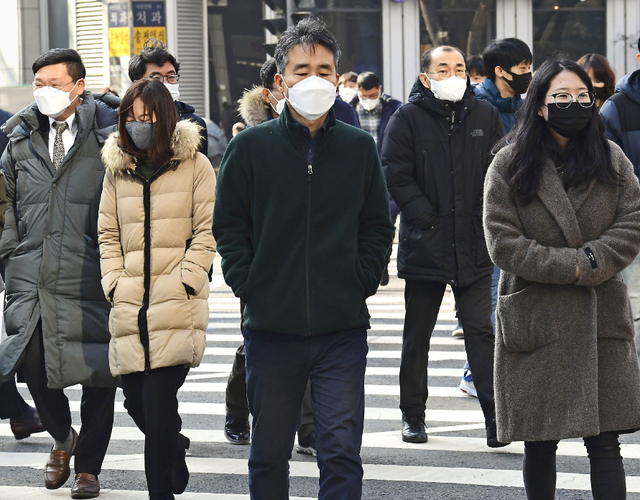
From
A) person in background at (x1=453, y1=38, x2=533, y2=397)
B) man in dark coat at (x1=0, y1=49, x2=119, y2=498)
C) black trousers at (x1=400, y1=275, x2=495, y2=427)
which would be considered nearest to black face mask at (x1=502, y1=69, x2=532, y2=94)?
person in background at (x1=453, y1=38, x2=533, y2=397)

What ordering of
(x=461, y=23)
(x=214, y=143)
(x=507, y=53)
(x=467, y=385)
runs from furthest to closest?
(x=461, y=23) < (x=214, y=143) < (x=467, y=385) < (x=507, y=53)

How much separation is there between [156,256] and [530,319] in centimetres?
163

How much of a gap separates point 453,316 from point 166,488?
6435 millimetres

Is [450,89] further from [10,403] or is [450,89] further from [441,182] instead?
[10,403]

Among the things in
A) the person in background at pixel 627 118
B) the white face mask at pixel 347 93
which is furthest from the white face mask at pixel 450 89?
the white face mask at pixel 347 93

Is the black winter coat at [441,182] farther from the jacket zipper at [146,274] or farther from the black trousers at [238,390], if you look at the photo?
the jacket zipper at [146,274]

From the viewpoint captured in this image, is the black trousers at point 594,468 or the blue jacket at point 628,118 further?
the blue jacket at point 628,118

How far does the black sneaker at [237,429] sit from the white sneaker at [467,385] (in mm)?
1805

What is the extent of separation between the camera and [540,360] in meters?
4.45

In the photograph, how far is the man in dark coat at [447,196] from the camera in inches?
255

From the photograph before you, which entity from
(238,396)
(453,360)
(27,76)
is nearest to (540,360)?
(238,396)

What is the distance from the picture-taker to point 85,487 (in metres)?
5.68

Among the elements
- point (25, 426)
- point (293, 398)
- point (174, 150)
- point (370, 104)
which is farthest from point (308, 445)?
point (370, 104)

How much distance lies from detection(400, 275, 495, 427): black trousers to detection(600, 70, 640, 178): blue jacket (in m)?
1.01
